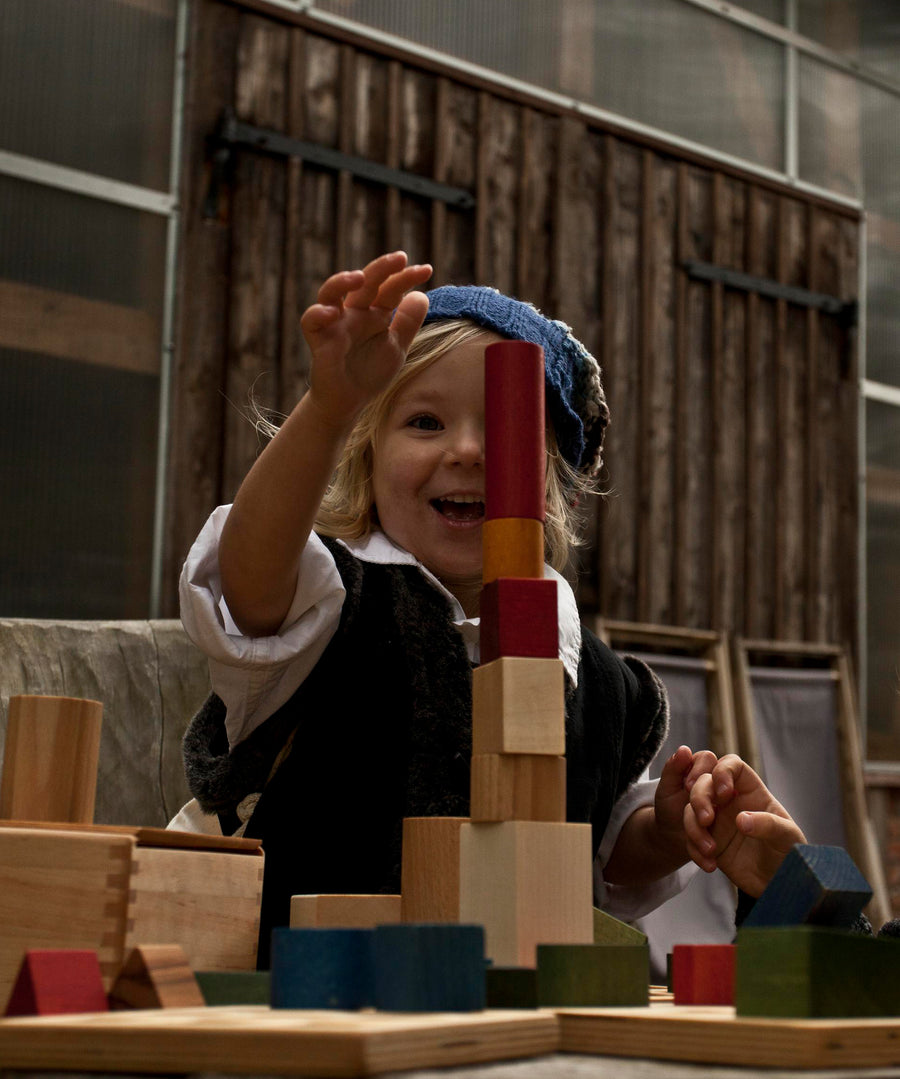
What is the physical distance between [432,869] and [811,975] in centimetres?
29

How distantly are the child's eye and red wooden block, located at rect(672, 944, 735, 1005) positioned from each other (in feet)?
2.41

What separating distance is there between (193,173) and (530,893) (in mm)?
3271

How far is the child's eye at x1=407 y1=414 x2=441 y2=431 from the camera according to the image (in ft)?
4.23

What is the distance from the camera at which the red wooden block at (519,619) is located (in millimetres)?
685

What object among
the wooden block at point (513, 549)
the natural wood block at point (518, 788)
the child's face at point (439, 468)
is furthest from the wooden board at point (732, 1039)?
the child's face at point (439, 468)

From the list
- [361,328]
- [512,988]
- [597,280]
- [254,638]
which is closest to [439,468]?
[254,638]

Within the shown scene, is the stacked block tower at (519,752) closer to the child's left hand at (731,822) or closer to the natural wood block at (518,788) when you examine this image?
the natural wood block at (518,788)

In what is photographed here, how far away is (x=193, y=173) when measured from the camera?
3582mm

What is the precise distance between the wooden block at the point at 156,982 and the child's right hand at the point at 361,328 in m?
0.39

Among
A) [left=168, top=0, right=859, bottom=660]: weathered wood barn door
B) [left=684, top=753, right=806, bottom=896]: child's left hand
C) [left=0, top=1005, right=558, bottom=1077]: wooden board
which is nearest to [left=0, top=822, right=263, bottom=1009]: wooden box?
[left=0, top=1005, right=558, bottom=1077]: wooden board

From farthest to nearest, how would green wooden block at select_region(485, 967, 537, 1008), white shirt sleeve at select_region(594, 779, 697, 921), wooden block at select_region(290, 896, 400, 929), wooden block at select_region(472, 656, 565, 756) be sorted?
1. white shirt sleeve at select_region(594, 779, 697, 921)
2. wooden block at select_region(290, 896, 400, 929)
3. wooden block at select_region(472, 656, 565, 756)
4. green wooden block at select_region(485, 967, 537, 1008)

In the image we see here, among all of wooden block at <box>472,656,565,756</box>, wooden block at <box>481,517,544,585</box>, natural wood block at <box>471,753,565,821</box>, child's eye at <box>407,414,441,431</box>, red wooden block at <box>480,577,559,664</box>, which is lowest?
natural wood block at <box>471,753,565,821</box>

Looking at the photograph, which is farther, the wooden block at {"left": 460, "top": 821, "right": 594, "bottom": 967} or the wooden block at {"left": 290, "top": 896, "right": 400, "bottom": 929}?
the wooden block at {"left": 290, "top": 896, "right": 400, "bottom": 929}

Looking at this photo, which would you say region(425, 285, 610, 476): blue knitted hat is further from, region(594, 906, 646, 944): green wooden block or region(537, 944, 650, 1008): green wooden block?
region(537, 944, 650, 1008): green wooden block
